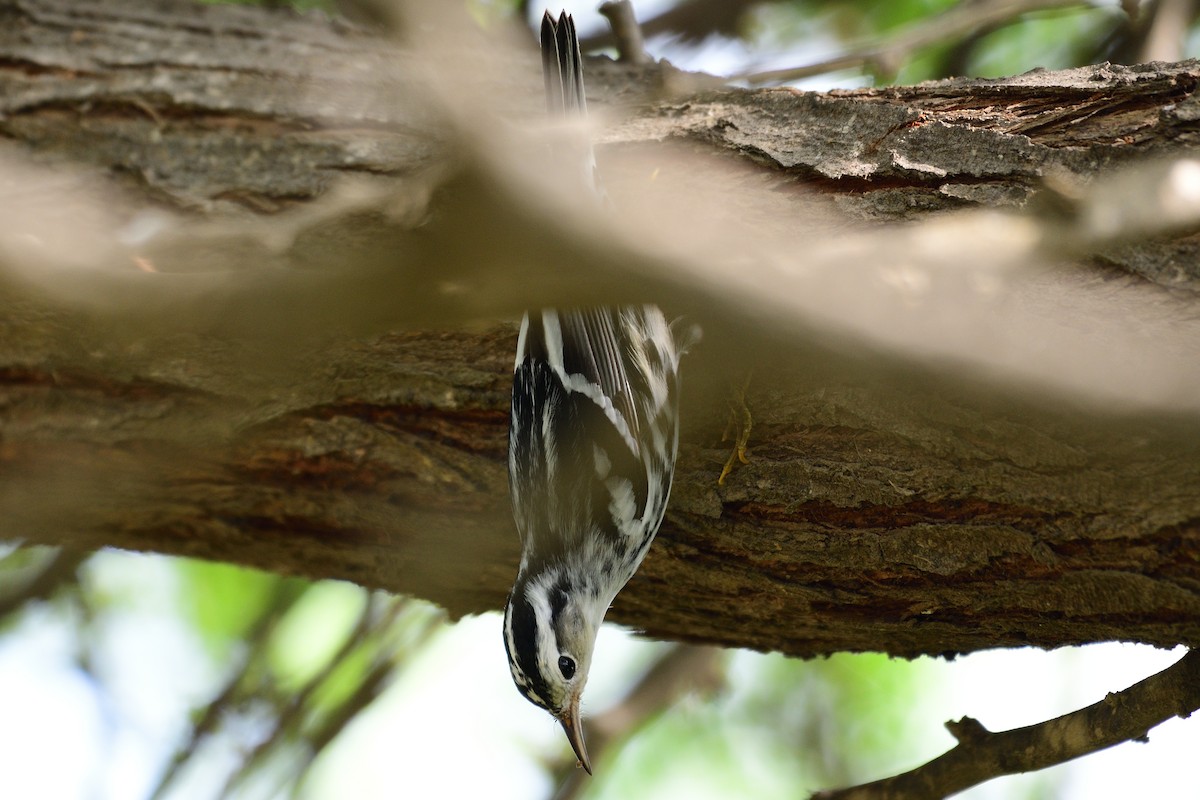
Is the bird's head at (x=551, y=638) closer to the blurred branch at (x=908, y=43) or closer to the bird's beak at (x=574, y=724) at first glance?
the bird's beak at (x=574, y=724)

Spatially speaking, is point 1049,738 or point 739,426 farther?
point 739,426

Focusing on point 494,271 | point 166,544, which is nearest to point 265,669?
point 166,544

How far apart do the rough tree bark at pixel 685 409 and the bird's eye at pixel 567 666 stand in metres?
0.25

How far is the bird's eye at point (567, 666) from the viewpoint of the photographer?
3.22m

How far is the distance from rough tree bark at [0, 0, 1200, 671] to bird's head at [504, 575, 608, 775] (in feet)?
0.64

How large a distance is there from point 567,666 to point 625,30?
7.72ft

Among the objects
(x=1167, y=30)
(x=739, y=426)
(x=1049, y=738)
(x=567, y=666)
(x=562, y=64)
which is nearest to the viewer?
(x=1049, y=738)

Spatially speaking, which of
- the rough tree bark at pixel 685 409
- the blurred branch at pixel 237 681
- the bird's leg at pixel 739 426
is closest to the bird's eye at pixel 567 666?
the rough tree bark at pixel 685 409

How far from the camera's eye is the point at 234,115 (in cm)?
332

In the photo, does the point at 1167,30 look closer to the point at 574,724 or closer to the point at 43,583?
the point at 574,724

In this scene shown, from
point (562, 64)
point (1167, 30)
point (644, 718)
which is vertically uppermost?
point (562, 64)

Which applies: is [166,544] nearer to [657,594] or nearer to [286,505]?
[286,505]

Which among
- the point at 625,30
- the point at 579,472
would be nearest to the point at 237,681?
the point at 579,472

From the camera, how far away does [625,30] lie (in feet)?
12.9
